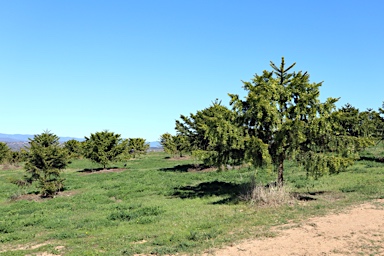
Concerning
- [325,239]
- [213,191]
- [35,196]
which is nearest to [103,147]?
[35,196]

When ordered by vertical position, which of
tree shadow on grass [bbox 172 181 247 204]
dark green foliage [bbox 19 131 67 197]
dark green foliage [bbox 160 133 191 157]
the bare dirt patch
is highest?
dark green foliage [bbox 160 133 191 157]

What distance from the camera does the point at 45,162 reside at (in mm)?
21406

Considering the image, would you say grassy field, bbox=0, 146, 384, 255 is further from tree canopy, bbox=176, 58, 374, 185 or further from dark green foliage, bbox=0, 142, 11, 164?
dark green foliage, bbox=0, 142, 11, 164

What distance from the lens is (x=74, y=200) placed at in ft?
62.3

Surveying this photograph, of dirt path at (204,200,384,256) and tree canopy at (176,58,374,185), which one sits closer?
dirt path at (204,200,384,256)

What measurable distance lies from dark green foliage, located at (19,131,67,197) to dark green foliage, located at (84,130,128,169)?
13925 millimetres

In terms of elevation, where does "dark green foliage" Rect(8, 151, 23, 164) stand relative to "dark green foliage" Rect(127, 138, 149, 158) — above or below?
below

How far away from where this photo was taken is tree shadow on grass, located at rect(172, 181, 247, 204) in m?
16.6

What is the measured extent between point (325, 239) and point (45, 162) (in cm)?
1843

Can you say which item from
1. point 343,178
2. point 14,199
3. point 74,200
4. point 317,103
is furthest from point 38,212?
point 343,178

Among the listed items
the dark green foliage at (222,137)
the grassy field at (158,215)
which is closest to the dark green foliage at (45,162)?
the grassy field at (158,215)

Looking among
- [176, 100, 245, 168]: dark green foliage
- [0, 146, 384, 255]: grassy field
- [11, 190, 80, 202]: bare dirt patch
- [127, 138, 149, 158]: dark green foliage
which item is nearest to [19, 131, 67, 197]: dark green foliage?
[11, 190, 80, 202]: bare dirt patch

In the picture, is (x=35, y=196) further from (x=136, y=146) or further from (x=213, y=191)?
(x=136, y=146)

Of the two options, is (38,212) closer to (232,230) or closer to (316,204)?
(232,230)
